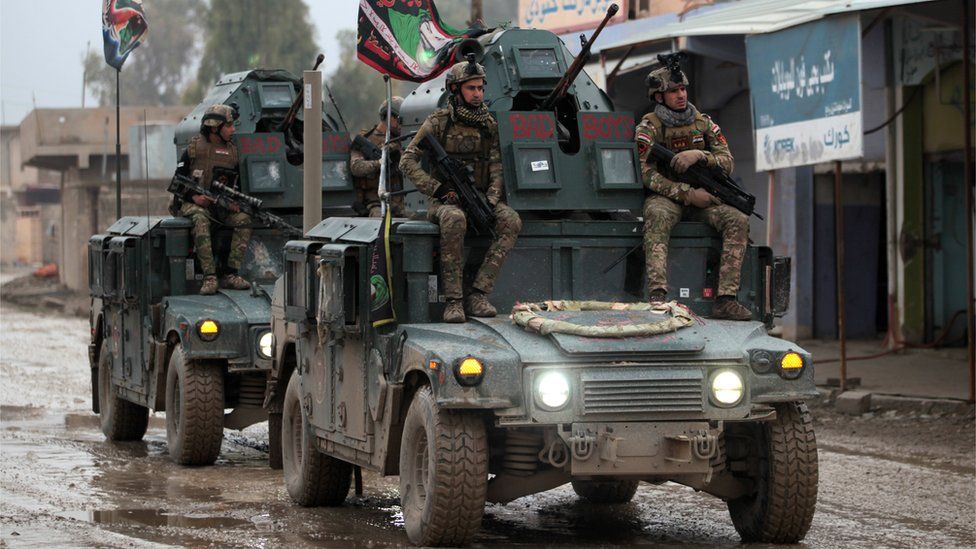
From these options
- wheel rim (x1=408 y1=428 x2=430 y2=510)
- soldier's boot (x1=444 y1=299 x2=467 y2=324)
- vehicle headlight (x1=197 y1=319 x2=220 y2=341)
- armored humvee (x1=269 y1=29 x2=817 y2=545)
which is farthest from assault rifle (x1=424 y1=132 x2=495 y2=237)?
vehicle headlight (x1=197 y1=319 x2=220 y2=341)

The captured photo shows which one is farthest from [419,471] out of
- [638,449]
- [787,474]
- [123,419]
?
[123,419]

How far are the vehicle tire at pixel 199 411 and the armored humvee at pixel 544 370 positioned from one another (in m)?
1.95

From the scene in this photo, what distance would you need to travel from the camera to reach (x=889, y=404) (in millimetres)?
15859

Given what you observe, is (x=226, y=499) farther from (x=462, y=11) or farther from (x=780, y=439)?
(x=462, y=11)

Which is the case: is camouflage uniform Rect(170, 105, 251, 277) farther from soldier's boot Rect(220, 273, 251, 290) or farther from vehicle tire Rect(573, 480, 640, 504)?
vehicle tire Rect(573, 480, 640, 504)

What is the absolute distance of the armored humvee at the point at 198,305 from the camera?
43.0 feet

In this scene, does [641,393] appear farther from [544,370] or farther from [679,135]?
[679,135]

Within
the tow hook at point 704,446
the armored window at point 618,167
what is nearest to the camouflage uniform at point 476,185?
the armored window at point 618,167

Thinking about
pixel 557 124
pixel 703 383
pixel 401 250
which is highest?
pixel 557 124

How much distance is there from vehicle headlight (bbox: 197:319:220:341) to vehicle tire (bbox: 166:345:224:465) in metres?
0.23

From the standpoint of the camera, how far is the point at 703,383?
858 cm

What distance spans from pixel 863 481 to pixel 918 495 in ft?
2.36

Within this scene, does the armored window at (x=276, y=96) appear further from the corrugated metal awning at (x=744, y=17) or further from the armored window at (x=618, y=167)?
the armored window at (x=618, y=167)

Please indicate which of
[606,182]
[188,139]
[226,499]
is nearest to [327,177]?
[188,139]
